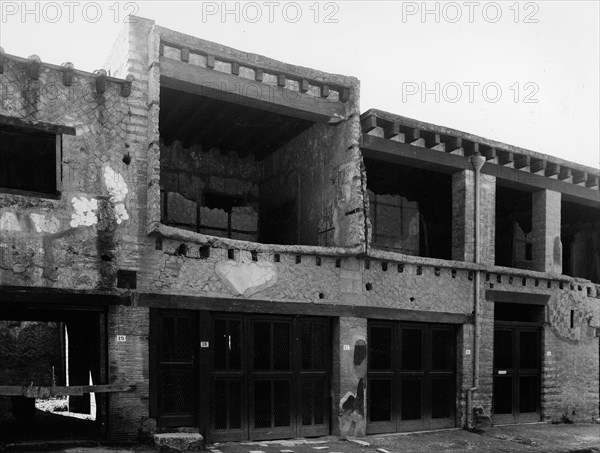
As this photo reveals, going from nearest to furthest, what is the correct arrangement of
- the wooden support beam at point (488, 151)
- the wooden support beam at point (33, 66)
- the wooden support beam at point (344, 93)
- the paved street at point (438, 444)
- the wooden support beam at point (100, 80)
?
1. the wooden support beam at point (33, 66)
2. the wooden support beam at point (100, 80)
3. the paved street at point (438, 444)
4. the wooden support beam at point (344, 93)
5. the wooden support beam at point (488, 151)

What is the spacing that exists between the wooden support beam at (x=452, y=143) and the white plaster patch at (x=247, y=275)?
5058mm

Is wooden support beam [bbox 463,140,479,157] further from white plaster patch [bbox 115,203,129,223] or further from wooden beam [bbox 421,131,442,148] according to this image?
white plaster patch [bbox 115,203,129,223]

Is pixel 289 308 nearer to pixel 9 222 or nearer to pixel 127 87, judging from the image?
pixel 127 87

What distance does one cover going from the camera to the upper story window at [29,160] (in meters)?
9.71

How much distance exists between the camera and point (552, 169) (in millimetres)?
15273

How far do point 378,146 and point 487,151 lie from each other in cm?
303

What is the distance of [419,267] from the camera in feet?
43.3

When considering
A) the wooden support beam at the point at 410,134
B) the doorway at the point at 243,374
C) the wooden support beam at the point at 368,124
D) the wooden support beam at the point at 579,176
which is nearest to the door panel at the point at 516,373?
the wooden support beam at the point at 579,176

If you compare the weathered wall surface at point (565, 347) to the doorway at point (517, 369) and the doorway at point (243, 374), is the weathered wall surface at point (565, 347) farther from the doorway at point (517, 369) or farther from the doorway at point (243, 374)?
the doorway at point (243, 374)

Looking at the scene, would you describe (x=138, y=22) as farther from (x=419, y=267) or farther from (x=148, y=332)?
(x=419, y=267)

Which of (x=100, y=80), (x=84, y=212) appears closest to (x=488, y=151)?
(x=100, y=80)

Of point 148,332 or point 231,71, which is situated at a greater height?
point 231,71

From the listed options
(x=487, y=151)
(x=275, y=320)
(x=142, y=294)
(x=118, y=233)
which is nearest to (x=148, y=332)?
(x=142, y=294)

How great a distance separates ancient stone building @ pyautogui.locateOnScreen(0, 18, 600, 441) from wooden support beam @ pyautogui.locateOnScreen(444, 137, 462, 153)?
0.10 feet
